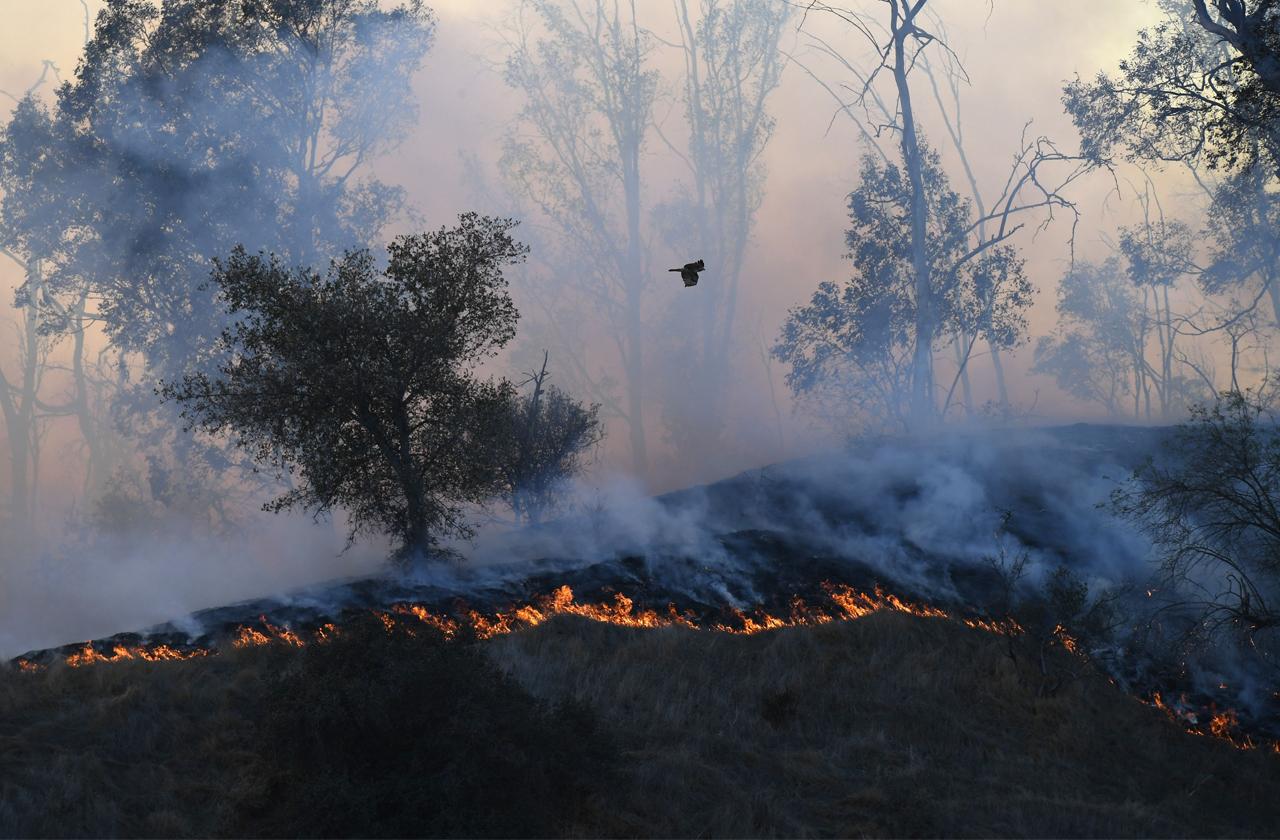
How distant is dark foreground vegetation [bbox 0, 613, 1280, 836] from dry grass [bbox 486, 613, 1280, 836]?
59 mm

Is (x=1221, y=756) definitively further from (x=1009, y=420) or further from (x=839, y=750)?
(x=1009, y=420)

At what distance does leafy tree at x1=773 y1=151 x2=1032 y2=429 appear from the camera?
2111 inches

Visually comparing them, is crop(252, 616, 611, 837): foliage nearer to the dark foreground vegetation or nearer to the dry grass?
the dark foreground vegetation

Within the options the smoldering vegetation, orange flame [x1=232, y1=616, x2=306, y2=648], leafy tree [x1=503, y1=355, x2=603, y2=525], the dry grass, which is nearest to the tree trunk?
the smoldering vegetation

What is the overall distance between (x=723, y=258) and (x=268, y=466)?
3411cm

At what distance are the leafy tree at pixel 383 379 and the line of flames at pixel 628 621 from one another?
109 inches

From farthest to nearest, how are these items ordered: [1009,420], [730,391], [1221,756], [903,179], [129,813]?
[730,391]
[1009,420]
[903,179]
[1221,756]
[129,813]

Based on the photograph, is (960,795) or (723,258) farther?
(723,258)

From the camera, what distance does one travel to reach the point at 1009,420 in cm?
6347

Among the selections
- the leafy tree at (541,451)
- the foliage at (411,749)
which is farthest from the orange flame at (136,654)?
the leafy tree at (541,451)

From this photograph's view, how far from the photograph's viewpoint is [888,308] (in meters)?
53.3

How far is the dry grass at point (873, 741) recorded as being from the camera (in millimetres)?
18719

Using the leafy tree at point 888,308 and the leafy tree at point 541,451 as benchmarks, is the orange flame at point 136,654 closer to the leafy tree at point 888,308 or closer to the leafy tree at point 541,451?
the leafy tree at point 541,451

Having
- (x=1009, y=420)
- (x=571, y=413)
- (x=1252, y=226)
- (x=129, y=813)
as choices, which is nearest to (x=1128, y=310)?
(x=1009, y=420)
